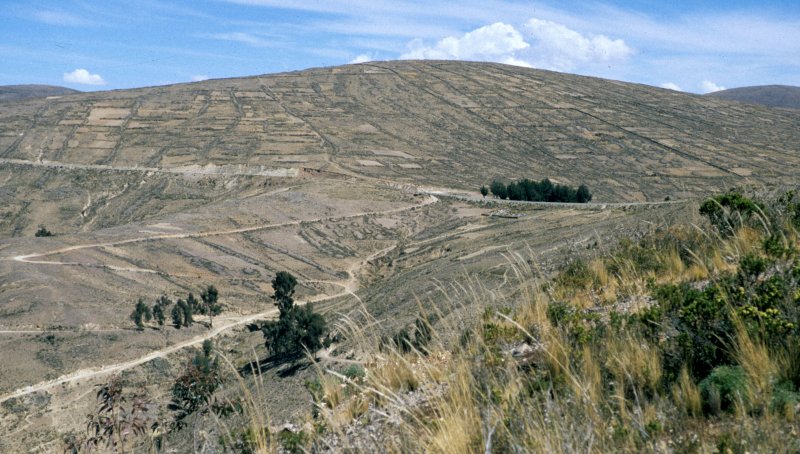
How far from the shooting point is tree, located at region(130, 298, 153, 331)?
28938 millimetres

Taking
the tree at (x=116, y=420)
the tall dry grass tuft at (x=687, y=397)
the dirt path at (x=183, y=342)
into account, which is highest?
the tall dry grass tuft at (x=687, y=397)

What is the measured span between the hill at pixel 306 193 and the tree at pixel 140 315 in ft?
1.45

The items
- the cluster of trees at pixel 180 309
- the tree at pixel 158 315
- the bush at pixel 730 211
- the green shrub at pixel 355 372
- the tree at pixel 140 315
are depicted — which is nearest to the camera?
the green shrub at pixel 355 372

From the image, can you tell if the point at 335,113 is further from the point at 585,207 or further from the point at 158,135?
the point at 585,207

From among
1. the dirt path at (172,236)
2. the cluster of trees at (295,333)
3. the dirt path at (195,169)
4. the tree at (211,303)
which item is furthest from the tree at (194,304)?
the dirt path at (195,169)

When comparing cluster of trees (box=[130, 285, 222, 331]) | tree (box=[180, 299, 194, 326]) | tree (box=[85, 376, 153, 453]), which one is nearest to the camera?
tree (box=[85, 376, 153, 453])

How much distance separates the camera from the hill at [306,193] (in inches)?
972

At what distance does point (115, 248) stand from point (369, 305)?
803 inches

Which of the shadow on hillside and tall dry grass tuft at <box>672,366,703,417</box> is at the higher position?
tall dry grass tuft at <box>672,366,703,417</box>

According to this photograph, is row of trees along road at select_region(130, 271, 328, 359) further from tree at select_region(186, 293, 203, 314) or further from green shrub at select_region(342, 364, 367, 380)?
green shrub at select_region(342, 364, 367, 380)

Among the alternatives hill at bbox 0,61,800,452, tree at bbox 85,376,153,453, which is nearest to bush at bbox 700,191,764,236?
hill at bbox 0,61,800,452

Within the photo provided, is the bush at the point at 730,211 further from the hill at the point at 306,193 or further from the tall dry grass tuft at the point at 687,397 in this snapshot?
the tall dry grass tuft at the point at 687,397

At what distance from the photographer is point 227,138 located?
81375 mm

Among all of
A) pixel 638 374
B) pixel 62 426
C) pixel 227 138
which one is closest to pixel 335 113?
pixel 227 138
